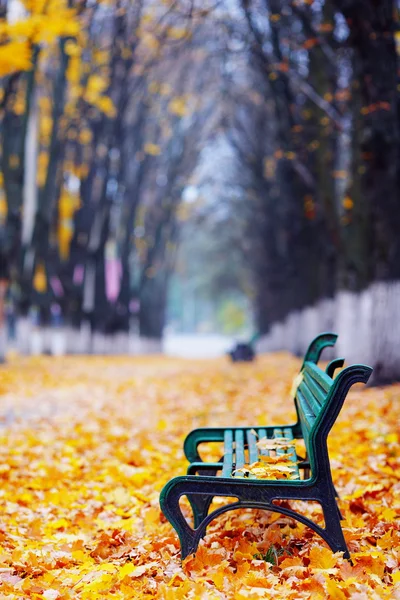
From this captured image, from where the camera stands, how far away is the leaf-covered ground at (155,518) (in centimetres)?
288

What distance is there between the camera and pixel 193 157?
79.5ft

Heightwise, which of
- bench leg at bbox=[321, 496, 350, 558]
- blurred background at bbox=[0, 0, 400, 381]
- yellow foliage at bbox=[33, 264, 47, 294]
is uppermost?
blurred background at bbox=[0, 0, 400, 381]

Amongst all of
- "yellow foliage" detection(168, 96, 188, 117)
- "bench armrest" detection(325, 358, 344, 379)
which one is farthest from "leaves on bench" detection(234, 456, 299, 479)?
"yellow foliage" detection(168, 96, 188, 117)

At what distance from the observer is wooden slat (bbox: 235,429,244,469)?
337 cm

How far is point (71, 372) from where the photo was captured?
15156mm

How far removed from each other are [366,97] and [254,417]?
471 centimetres

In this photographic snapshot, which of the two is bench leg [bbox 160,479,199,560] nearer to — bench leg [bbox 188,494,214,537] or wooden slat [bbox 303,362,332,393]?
bench leg [bbox 188,494,214,537]

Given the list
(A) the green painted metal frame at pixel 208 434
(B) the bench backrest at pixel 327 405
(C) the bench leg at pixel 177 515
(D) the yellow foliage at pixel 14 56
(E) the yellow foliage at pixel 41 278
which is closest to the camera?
(B) the bench backrest at pixel 327 405

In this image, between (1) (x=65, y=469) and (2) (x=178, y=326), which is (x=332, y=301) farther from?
(2) (x=178, y=326)

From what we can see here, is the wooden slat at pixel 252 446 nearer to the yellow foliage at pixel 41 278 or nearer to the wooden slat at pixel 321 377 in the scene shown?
the wooden slat at pixel 321 377

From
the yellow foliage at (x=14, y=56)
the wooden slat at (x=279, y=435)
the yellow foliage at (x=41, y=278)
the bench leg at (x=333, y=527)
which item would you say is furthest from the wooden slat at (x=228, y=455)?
the yellow foliage at (x=41, y=278)

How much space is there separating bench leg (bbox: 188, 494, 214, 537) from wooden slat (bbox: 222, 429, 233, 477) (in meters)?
0.27

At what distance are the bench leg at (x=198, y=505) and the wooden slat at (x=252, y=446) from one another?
353 mm

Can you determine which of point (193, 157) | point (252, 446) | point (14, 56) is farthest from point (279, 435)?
point (193, 157)
